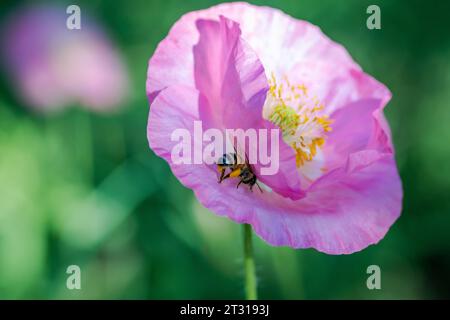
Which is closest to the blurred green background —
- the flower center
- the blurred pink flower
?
the blurred pink flower

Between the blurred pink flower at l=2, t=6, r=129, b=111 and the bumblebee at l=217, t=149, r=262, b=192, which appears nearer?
the bumblebee at l=217, t=149, r=262, b=192

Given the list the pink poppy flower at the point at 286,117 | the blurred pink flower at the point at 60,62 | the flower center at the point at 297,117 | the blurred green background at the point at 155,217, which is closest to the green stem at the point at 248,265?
the pink poppy flower at the point at 286,117

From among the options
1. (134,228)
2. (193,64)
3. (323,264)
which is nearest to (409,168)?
(323,264)

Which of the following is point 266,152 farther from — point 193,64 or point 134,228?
point 134,228

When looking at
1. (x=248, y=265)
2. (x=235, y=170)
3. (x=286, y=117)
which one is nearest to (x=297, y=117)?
(x=286, y=117)

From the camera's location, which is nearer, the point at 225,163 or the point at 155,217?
the point at 225,163

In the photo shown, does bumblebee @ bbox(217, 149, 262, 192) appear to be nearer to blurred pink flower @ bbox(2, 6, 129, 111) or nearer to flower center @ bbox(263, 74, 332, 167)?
flower center @ bbox(263, 74, 332, 167)

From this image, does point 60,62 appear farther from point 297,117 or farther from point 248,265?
point 248,265
